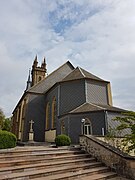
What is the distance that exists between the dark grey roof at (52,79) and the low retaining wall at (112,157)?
19873 mm

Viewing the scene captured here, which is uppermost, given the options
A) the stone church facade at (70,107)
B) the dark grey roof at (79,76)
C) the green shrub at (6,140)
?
the dark grey roof at (79,76)

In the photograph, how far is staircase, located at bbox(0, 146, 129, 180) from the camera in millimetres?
5996

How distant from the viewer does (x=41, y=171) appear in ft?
20.7

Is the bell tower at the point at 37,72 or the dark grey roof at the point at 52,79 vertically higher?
the bell tower at the point at 37,72

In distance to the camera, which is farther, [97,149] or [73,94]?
[73,94]

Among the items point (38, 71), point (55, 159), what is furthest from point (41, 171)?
point (38, 71)

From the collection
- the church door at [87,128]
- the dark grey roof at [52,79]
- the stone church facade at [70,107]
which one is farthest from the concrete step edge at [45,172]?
the dark grey roof at [52,79]

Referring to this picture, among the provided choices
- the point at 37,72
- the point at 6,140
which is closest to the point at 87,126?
the point at 6,140

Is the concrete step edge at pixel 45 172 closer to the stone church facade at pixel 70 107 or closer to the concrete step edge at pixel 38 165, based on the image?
the concrete step edge at pixel 38 165

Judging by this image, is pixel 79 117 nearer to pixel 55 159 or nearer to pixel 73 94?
pixel 73 94

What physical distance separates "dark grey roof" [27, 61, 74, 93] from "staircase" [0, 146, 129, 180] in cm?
2056

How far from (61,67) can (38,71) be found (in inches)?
412

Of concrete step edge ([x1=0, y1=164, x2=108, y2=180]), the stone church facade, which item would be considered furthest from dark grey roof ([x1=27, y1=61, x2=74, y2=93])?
concrete step edge ([x1=0, y1=164, x2=108, y2=180])

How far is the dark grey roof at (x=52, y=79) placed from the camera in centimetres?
2861
